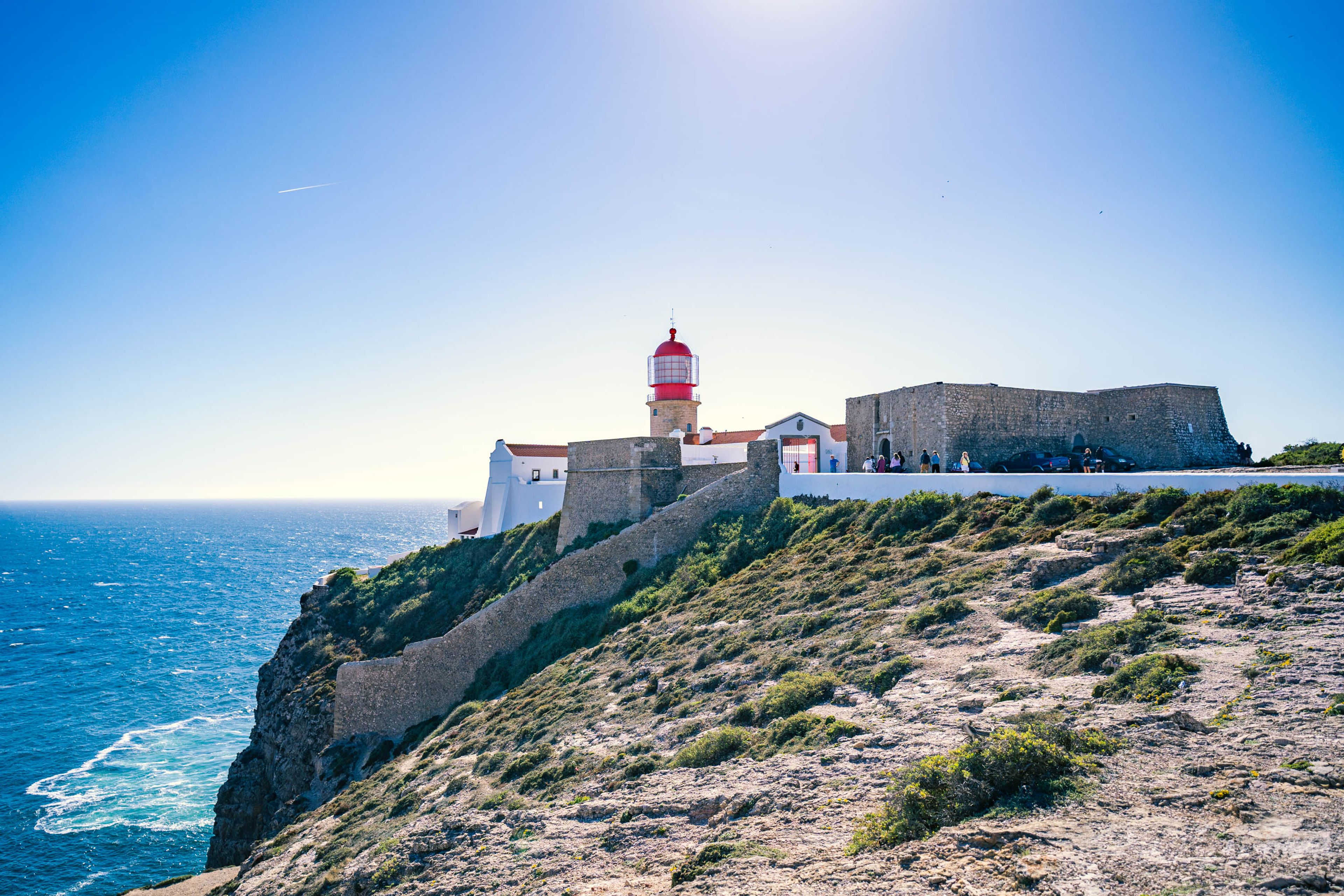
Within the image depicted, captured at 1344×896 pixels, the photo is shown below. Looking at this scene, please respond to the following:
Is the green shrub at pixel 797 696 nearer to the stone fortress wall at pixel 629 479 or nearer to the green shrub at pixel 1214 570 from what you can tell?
the green shrub at pixel 1214 570

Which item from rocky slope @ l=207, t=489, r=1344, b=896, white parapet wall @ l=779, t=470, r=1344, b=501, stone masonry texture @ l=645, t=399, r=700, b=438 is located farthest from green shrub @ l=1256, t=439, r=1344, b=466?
stone masonry texture @ l=645, t=399, r=700, b=438

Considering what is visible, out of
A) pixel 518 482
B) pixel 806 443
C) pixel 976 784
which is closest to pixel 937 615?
pixel 976 784

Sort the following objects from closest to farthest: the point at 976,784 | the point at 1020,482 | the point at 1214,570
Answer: the point at 976,784, the point at 1214,570, the point at 1020,482

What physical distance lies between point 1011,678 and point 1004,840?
353cm

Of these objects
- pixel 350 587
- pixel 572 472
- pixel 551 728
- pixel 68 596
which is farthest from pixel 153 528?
pixel 551 728

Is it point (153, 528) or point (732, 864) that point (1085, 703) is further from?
point (153, 528)

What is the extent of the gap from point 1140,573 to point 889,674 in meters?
3.81

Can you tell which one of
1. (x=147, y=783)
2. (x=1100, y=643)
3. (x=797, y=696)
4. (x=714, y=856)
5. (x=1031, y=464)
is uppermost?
(x=1031, y=464)

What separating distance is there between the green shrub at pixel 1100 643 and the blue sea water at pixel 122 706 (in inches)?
1009

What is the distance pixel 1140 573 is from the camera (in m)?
10.1

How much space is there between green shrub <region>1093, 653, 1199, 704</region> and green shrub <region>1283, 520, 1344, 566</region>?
9.44ft

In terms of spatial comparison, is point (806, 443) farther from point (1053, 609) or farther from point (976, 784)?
point (976, 784)

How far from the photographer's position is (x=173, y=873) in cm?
2261

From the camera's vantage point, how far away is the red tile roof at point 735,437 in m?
31.5
